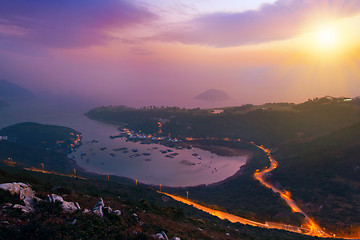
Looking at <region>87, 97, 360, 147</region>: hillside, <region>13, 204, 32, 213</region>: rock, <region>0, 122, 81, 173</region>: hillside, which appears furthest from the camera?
<region>87, 97, 360, 147</region>: hillside

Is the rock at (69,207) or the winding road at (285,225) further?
the winding road at (285,225)

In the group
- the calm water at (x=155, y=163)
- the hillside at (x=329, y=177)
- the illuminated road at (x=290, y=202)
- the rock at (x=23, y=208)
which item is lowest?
the calm water at (x=155, y=163)

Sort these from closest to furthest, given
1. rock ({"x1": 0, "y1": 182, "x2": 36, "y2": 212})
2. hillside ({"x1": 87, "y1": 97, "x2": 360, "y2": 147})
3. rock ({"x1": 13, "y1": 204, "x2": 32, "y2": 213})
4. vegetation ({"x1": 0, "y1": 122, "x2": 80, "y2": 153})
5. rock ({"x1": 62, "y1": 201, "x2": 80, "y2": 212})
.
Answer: rock ({"x1": 13, "y1": 204, "x2": 32, "y2": 213}), rock ({"x1": 0, "y1": 182, "x2": 36, "y2": 212}), rock ({"x1": 62, "y1": 201, "x2": 80, "y2": 212}), hillside ({"x1": 87, "y1": 97, "x2": 360, "y2": 147}), vegetation ({"x1": 0, "y1": 122, "x2": 80, "y2": 153})

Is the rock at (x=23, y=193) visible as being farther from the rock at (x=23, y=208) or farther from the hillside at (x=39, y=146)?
the hillside at (x=39, y=146)

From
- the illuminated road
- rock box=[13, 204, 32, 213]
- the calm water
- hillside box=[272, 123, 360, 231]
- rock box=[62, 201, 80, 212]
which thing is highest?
rock box=[13, 204, 32, 213]

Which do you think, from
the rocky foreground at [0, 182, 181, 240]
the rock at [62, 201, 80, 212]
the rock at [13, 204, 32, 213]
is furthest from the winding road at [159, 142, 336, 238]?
the rock at [13, 204, 32, 213]

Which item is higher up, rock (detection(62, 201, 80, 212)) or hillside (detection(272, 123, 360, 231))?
rock (detection(62, 201, 80, 212))

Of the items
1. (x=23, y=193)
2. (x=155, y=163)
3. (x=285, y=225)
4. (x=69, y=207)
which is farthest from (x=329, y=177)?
(x=23, y=193)

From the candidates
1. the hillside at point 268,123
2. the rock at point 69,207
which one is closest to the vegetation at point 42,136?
the hillside at point 268,123

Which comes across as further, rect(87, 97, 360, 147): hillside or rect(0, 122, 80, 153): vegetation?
rect(0, 122, 80, 153): vegetation

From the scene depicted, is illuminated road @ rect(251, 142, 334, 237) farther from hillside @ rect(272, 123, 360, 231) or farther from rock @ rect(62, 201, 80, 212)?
rock @ rect(62, 201, 80, 212)
